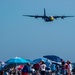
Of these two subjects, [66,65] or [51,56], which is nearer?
[66,65]

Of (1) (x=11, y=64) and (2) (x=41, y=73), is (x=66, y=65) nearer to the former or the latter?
(2) (x=41, y=73)

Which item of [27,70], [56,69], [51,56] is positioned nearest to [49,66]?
[56,69]

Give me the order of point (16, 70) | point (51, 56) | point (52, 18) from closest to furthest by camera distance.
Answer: point (16, 70) < point (51, 56) < point (52, 18)

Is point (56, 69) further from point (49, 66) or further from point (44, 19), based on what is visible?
point (44, 19)

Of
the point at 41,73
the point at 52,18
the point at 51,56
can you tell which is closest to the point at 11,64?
the point at 41,73

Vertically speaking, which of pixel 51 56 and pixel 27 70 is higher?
pixel 51 56

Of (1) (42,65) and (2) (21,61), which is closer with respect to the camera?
(1) (42,65)

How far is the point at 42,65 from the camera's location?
26594 millimetres

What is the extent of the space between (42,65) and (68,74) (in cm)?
204

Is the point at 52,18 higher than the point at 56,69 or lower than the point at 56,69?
higher

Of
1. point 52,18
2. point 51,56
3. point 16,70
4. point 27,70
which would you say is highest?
point 52,18

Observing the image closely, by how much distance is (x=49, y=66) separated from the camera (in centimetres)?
3603

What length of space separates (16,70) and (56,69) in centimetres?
430

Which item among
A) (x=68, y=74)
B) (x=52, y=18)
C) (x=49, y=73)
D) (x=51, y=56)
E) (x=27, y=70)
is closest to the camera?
(x=27, y=70)
